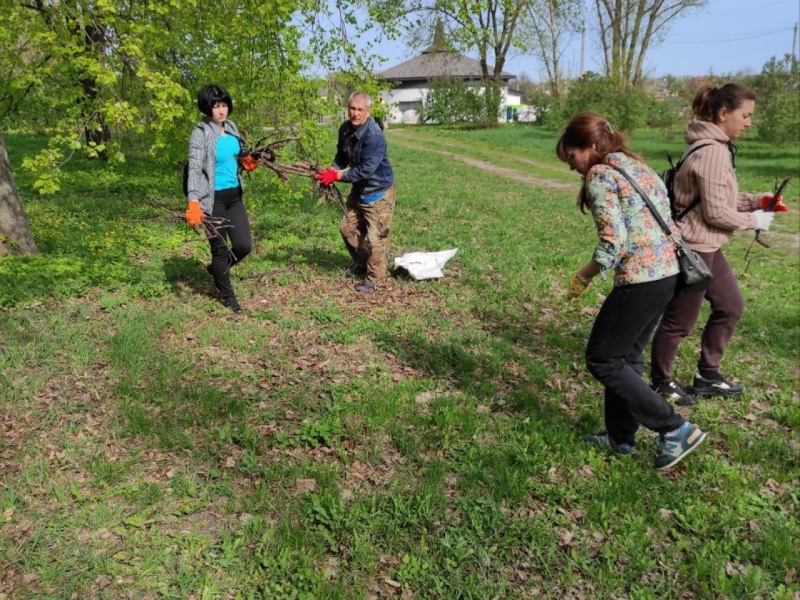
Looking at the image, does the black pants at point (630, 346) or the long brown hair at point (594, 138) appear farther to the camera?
the black pants at point (630, 346)

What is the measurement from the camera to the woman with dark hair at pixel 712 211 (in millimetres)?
3471

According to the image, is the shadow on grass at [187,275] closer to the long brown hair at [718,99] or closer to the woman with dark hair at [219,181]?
the woman with dark hair at [219,181]

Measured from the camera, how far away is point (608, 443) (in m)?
3.52

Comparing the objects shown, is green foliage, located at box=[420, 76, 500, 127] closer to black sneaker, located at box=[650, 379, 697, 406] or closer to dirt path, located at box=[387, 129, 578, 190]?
dirt path, located at box=[387, 129, 578, 190]

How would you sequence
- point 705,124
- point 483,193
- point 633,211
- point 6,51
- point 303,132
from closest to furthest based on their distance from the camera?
point 633,211, point 705,124, point 303,132, point 6,51, point 483,193

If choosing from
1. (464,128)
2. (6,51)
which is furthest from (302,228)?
(464,128)

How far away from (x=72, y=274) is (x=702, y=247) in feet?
19.5

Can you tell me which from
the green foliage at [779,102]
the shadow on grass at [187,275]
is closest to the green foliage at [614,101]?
the green foliage at [779,102]

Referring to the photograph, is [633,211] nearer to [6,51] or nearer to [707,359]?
[707,359]

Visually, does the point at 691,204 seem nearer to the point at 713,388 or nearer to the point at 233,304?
the point at 713,388

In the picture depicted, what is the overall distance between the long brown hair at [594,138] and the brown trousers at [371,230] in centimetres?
319

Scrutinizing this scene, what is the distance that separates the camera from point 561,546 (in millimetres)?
2844

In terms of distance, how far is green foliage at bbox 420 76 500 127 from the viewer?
37.0 meters

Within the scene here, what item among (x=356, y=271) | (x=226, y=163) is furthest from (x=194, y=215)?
(x=356, y=271)
